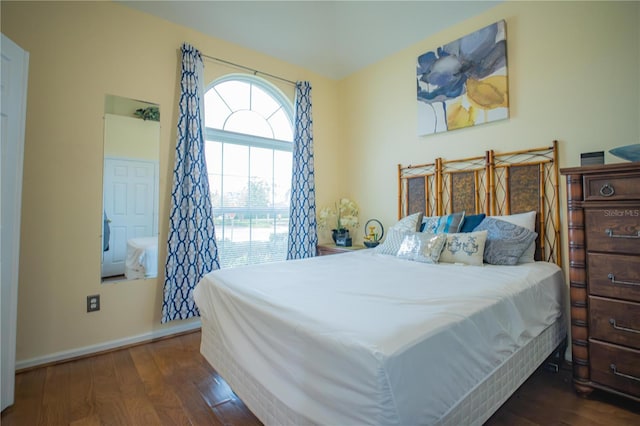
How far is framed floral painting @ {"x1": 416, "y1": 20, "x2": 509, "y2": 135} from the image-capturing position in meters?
2.45

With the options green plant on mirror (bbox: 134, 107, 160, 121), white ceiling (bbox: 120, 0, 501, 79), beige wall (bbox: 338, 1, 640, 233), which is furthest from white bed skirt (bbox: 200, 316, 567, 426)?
white ceiling (bbox: 120, 0, 501, 79)

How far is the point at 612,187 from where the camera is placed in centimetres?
159

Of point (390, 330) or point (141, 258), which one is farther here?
point (141, 258)

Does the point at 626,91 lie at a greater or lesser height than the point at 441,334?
greater

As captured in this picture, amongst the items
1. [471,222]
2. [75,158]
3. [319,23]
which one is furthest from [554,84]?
[75,158]

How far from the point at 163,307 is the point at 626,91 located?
3.74m

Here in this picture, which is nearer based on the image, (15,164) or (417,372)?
(417,372)

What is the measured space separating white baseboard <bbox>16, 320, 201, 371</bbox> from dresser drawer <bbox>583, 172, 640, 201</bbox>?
3139mm

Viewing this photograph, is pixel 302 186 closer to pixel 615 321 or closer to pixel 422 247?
pixel 422 247

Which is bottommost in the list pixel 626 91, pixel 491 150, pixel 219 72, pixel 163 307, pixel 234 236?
pixel 163 307

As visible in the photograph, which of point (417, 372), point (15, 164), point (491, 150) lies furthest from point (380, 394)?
point (491, 150)

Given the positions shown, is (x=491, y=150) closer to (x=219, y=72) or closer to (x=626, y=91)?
(x=626, y=91)

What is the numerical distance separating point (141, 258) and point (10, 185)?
1.08 meters

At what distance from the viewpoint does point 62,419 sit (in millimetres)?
1554
